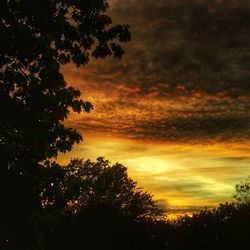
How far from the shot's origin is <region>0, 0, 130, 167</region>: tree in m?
13.9

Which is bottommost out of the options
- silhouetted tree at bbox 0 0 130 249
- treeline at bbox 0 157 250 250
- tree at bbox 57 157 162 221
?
treeline at bbox 0 157 250 250

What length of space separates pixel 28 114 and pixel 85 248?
19.7 ft

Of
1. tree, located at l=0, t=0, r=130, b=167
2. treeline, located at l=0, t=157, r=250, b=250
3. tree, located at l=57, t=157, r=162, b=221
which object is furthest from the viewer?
tree, located at l=57, t=157, r=162, b=221

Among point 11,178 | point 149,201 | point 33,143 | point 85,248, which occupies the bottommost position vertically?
point 85,248

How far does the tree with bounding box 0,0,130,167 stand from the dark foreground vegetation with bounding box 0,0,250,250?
3cm

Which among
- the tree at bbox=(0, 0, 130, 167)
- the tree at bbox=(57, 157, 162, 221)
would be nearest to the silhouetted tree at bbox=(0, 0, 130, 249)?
the tree at bbox=(0, 0, 130, 167)

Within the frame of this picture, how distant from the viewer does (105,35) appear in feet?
44.8

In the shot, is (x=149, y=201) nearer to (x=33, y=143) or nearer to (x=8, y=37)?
(x=33, y=143)

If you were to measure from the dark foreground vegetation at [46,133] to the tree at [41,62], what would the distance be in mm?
27

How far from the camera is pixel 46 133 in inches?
872

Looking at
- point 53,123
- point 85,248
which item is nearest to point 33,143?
point 53,123

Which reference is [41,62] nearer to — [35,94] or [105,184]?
[35,94]

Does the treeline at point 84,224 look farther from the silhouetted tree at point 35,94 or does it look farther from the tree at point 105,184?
the tree at point 105,184

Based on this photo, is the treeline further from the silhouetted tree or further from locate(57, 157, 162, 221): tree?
locate(57, 157, 162, 221): tree
